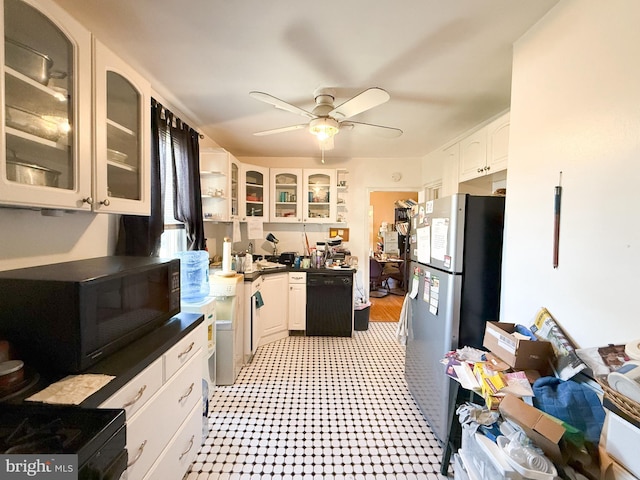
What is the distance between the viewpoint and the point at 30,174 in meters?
0.92

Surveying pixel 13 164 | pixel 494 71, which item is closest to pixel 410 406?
pixel 494 71

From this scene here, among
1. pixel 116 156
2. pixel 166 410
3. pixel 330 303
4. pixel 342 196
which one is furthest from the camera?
pixel 342 196

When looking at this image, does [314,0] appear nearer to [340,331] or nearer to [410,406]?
[410,406]

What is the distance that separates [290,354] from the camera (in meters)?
2.89

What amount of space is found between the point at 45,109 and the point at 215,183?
6.15 ft

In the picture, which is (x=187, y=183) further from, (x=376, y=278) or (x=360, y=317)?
(x=376, y=278)

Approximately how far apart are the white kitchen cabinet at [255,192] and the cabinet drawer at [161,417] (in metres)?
2.19

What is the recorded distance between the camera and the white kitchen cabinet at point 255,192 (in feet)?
11.1

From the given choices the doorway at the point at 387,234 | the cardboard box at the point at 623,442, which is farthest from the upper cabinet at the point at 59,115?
the doorway at the point at 387,234

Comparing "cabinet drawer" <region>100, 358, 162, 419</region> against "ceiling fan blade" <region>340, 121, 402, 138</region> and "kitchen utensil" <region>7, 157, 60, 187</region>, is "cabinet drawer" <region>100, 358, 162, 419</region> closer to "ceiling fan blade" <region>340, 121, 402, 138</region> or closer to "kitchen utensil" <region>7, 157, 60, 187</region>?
"kitchen utensil" <region>7, 157, 60, 187</region>

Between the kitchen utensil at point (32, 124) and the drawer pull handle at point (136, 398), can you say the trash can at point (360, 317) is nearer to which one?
the drawer pull handle at point (136, 398)

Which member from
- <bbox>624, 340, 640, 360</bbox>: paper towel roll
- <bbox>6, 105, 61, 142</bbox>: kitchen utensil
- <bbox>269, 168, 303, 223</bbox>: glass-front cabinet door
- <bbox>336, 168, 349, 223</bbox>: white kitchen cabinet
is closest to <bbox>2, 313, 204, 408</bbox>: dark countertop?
<bbox>6, 105, 61, 142</bbox>: kitchen utensil

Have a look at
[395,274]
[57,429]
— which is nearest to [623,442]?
[57,429]

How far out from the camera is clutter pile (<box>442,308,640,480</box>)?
73cm
